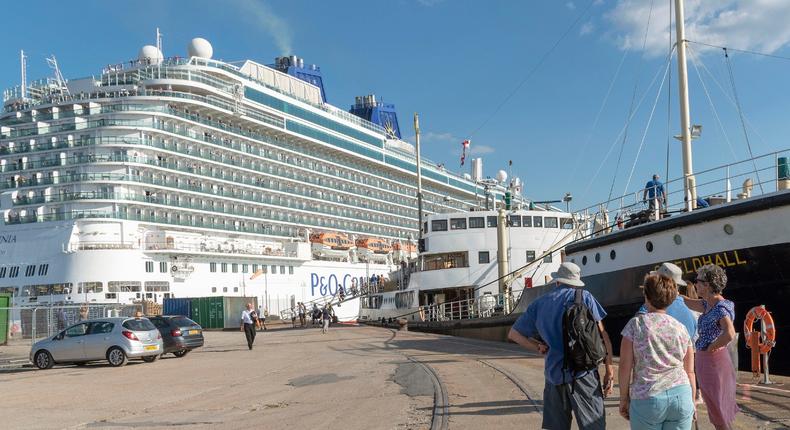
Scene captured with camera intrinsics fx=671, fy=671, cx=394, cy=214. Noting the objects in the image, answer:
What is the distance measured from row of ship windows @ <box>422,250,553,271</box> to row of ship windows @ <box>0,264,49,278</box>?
76.2ft

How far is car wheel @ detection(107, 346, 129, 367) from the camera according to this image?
15867 mm

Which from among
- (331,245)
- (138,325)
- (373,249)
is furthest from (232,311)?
(138,325)

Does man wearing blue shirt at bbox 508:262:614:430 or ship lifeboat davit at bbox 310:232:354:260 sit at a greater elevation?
ship lifeboat davit at bbox 310:232:354:260

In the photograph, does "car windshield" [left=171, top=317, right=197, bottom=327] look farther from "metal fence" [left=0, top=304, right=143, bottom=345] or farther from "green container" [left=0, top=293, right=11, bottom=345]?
"metal fence" [left=0, top=304, right=143, bottom=345]

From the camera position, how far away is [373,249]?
54719 millimetres

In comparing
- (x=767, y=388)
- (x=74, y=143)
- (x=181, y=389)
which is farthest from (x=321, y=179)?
(x=767, y=388)

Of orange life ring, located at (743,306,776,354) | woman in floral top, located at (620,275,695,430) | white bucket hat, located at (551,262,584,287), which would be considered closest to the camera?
woman in floral top, located at (620,275,695,430)

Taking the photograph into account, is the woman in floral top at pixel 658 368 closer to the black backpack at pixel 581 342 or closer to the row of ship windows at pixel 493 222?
the black backpack at pixel 581 342

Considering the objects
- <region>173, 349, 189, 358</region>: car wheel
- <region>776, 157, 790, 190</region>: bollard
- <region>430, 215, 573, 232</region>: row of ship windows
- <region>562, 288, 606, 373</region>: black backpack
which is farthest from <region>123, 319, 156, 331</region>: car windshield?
<region>562, 288, 606, 373</region>: black backpack

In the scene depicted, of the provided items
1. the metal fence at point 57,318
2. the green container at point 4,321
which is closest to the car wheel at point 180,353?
the green container at point 4,321

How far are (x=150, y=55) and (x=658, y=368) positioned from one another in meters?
49.5

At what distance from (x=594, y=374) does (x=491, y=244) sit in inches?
891

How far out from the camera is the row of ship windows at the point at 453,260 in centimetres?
2662

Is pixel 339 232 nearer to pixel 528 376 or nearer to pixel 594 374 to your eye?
pixel 528 376
